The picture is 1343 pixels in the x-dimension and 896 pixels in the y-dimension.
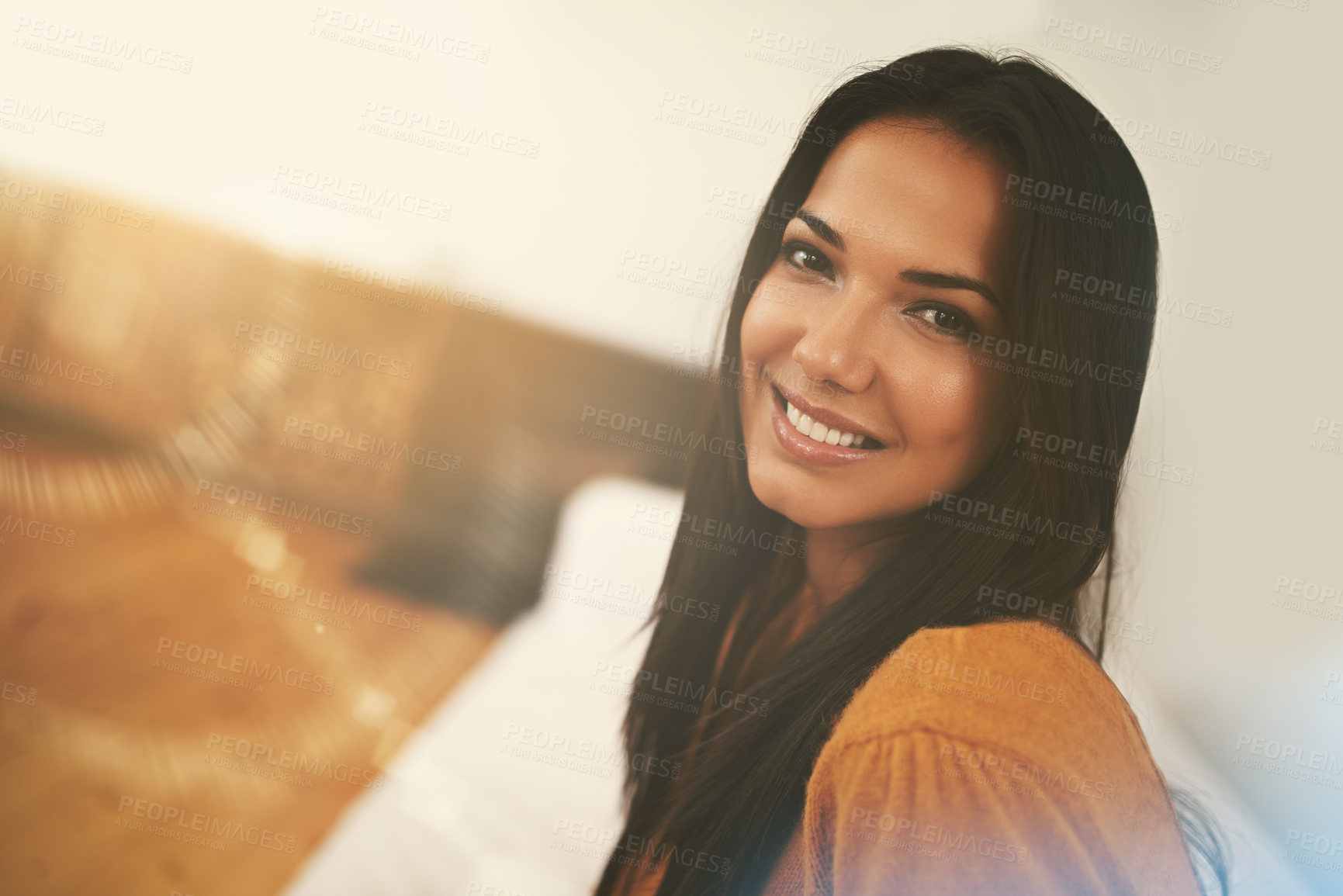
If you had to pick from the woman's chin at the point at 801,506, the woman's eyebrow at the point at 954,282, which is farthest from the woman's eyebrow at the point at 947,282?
the woman's chin at the point at 801,506

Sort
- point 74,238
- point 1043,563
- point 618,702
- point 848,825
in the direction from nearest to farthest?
point 848,825, point 1043,563, point 618,702, point 74,238

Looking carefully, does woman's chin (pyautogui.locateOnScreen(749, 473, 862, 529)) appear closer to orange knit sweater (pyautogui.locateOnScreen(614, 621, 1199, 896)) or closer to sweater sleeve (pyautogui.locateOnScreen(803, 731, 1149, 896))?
orange knit sweater (pyautogui.locateOnScreen(614, 621, 1199, 896))

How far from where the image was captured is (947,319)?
4.36 ft

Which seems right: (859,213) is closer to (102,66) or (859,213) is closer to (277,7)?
(277,7)

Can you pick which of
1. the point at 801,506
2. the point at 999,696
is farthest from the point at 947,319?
the point at 999,696

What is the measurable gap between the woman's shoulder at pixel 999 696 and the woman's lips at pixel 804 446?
1.04 feet

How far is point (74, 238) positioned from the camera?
1.69 meters

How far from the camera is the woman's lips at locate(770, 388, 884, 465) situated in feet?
4.55

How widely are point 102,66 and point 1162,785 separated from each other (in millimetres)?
2305

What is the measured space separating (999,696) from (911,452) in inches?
19.7

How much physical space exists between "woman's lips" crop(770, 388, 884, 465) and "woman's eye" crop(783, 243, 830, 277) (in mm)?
224

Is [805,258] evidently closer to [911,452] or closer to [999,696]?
[911,452]

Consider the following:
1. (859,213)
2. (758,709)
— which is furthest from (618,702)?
(859,213)

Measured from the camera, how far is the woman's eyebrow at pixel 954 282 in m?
1.31
